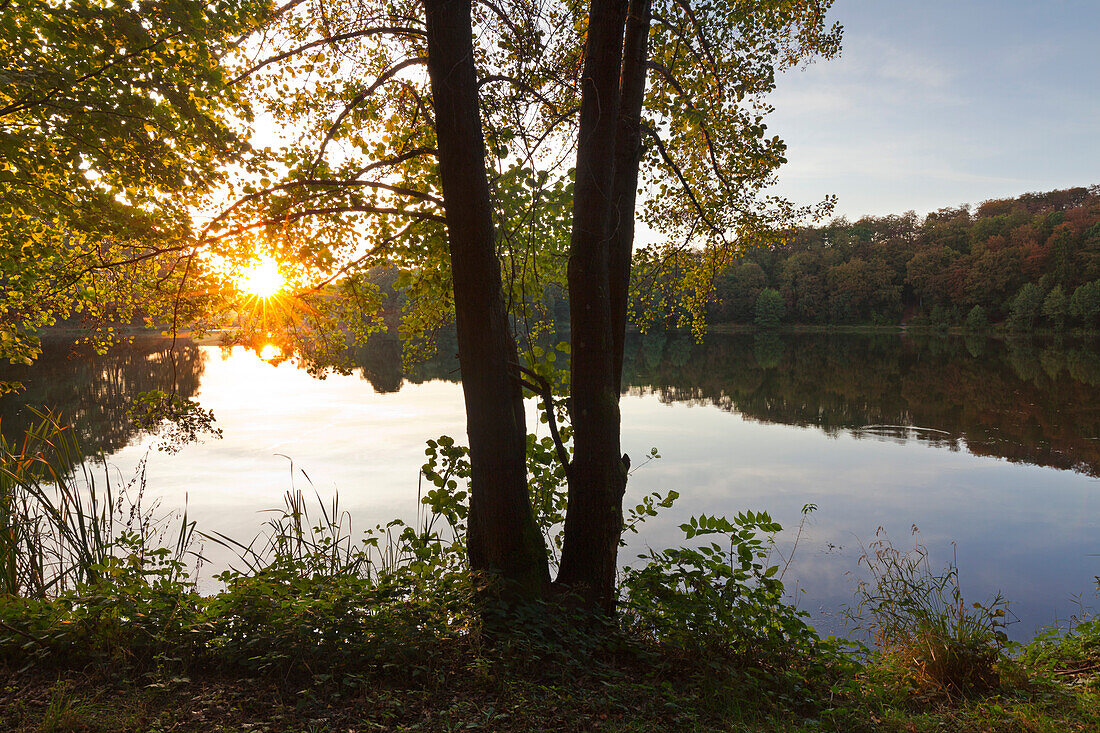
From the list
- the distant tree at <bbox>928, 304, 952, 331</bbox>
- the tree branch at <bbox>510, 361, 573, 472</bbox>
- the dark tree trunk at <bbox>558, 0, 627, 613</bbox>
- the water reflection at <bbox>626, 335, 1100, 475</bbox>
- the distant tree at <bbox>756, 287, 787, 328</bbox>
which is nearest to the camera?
the dark tree trunk at <bbox>558, 0, 627, 613</bbox>

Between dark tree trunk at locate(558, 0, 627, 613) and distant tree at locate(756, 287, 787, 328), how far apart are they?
2763 inches

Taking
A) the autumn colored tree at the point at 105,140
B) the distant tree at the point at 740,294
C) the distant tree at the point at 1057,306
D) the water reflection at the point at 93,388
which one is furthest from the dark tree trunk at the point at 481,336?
the distant tree at the point at 740,294

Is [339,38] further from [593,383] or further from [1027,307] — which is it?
[1027,307]

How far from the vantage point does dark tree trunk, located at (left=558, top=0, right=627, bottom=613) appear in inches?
173

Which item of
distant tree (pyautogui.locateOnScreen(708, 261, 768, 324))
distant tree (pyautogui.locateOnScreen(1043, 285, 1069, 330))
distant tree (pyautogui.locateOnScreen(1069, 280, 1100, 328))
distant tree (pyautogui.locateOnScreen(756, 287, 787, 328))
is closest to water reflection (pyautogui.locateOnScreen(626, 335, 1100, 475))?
distant tree (pyautogui.locateOnScreen(1069, 280, 1100, 328))

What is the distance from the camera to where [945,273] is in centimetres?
6569

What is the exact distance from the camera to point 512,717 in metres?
3.04

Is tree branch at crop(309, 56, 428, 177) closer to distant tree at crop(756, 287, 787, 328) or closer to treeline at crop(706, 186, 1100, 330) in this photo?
treeline at crop(706, 186, 1100, 330)

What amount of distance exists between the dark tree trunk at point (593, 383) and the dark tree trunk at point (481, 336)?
0.36 meters

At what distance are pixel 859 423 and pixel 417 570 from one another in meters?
17.6

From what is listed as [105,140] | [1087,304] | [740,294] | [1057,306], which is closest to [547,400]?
[105,140]

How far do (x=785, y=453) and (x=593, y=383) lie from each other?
11.7m

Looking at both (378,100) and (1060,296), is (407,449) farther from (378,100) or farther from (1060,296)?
→ (1060,296)

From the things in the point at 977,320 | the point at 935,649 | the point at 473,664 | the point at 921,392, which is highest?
the point at 977,320
